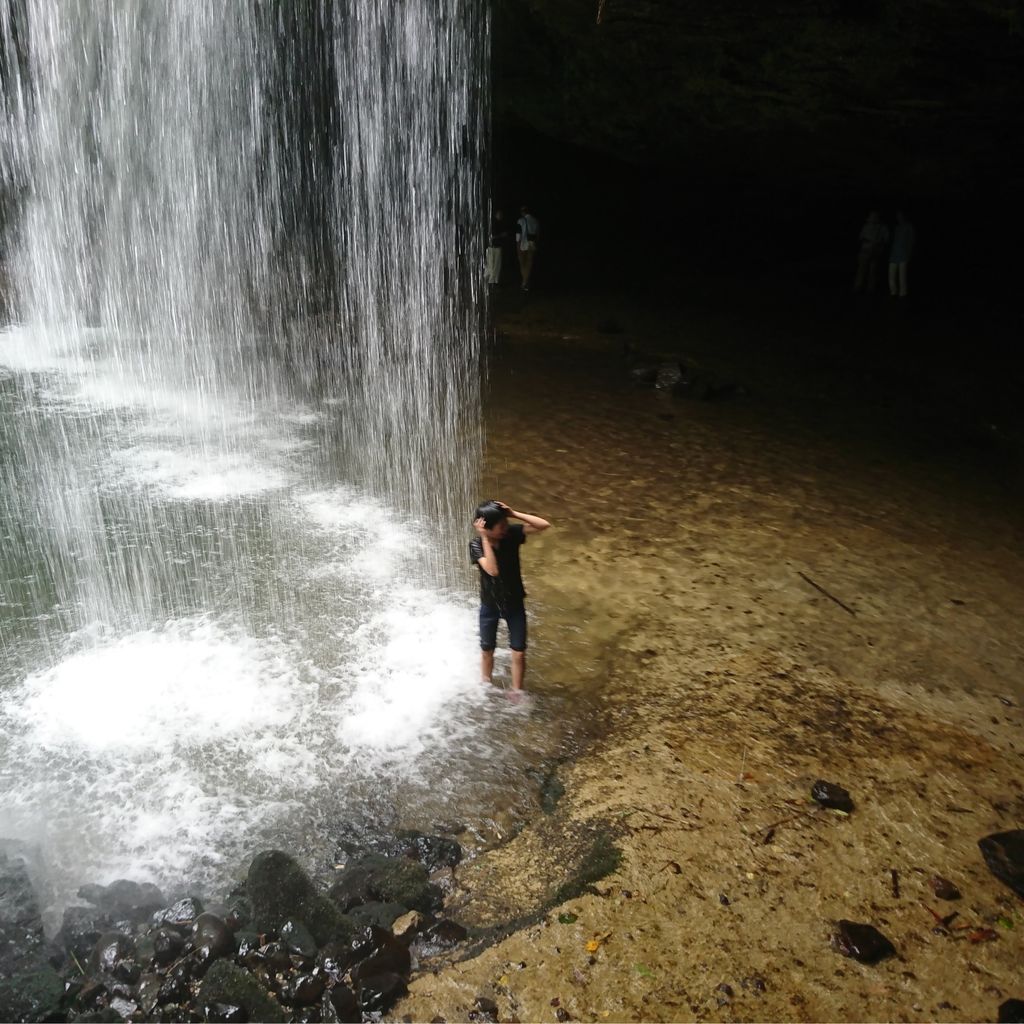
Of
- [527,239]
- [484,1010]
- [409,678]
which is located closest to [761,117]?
[527,239]

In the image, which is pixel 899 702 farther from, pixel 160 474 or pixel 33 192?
pixel 33 192

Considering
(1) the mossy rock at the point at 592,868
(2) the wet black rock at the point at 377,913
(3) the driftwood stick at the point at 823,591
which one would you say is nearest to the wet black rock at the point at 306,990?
(2) the wet black rock at the point at 377,913

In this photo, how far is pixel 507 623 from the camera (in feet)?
18.1

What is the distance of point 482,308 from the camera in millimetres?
18344

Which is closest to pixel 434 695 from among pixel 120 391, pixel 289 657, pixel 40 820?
pixel 289 657

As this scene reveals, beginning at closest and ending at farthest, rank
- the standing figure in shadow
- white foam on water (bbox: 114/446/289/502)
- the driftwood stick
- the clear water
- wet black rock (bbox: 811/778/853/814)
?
1. wet black rock (bbox: 811/778/853/814)
2. the clear water
3. the driftwood stick
4. white foam on water (bbox: 114/446/289/502)
5. the standing figure in shadow

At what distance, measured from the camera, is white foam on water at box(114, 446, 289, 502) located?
9008 mm

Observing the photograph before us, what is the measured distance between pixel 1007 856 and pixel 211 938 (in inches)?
165

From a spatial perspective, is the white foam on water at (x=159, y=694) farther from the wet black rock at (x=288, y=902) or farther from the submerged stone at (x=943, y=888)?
the submerged stone at (x=943, y=888)

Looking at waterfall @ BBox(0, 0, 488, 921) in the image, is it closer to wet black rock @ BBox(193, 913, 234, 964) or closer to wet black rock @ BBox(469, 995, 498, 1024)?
wet black rock @ BBox(193, 913, 234, 964)

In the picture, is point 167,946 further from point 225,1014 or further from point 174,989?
point 225,1014

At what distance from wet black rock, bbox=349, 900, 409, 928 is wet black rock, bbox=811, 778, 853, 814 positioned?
254cm

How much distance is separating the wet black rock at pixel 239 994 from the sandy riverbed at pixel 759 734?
0.58 m

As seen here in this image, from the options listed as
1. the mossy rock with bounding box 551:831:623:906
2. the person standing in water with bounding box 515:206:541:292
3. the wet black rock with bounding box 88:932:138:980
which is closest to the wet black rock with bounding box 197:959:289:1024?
the wet black rock with bounding box 88:932:138:980
